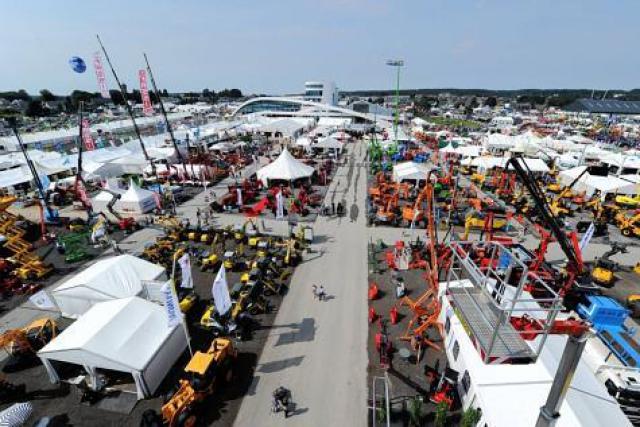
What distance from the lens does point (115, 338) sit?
10.2m

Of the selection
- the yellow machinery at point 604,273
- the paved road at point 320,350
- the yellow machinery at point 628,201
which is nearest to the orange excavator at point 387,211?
the paved road at point 320,350

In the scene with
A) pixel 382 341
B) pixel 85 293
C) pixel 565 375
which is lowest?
pixel 382 341

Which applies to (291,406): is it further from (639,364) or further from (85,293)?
(639,364)

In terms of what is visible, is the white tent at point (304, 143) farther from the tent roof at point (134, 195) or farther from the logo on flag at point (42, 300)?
the logo on flag at point (42, 300)

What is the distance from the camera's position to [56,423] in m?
9.43

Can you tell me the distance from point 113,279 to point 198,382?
684cm

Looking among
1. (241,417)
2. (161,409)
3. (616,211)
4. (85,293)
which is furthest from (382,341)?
(616,211)

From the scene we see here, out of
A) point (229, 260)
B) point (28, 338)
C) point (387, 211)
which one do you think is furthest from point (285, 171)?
point (28, 338)

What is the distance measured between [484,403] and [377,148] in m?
39.3

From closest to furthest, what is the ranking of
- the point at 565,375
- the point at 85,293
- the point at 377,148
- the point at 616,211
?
1. the point at 565,375
2. the point at 85,293
3. the point at 616,211
4. the point at 377,148

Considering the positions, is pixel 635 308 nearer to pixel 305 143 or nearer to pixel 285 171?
pixel 285 171

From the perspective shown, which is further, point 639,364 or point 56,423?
point 639,364

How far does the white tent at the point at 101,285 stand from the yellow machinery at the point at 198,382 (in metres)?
5.05

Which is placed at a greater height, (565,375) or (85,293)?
(565,375)
